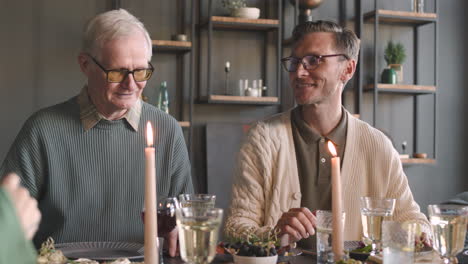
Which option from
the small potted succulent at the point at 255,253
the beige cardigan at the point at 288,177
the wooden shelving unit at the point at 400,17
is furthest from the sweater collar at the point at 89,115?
the wooden shelving unit at the point at 400,17

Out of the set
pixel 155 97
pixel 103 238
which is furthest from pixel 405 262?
pixel 155 97

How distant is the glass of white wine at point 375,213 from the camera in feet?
5.30

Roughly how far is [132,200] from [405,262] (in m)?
1.17

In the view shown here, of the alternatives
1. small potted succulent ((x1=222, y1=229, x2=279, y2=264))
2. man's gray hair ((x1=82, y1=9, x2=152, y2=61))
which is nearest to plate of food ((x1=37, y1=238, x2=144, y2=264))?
small potted succulent ((x1=222, y1=229, x2=279, y2=264))

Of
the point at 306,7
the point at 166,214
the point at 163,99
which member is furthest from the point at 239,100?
the point at 166,214

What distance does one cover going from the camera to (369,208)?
5.34ft

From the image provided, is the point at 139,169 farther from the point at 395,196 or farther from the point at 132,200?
the point at 395,196

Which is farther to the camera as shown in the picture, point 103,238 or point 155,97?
point 155,97

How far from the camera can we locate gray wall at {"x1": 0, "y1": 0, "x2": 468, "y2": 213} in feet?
14.2

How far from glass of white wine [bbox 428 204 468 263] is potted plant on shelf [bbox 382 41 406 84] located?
3517 millimetres

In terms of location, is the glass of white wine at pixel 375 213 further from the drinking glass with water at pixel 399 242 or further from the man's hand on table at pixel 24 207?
the man's hand on table at pixel 24 207

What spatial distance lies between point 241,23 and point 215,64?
394mm

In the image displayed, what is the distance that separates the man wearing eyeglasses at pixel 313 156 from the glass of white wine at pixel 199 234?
1158 mm

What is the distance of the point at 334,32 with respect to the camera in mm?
2637
